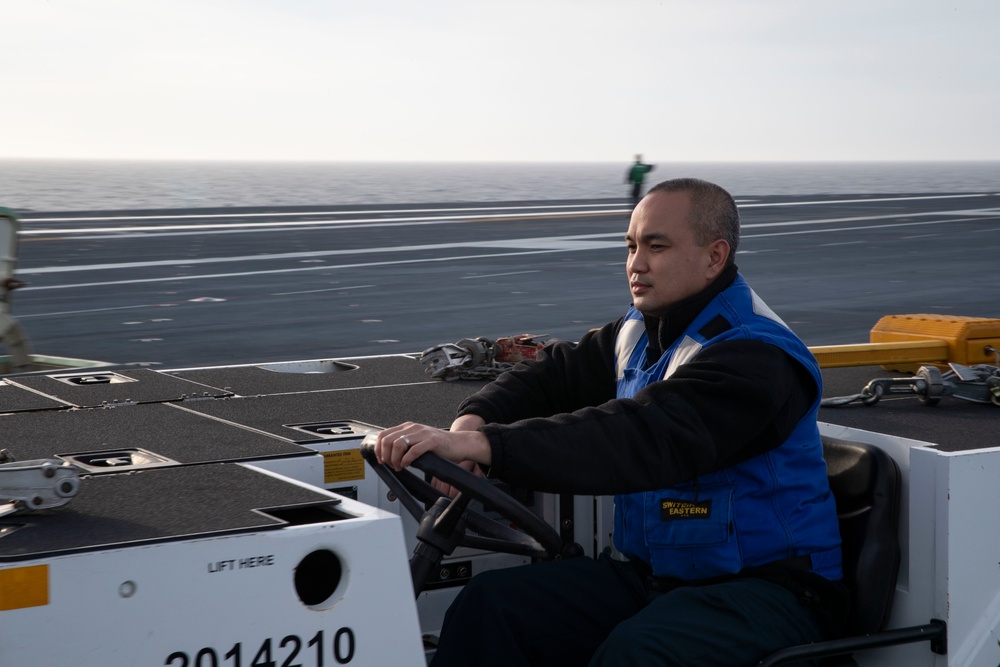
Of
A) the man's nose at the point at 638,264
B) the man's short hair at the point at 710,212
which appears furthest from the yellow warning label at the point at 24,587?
the man's short hair at the point at 710,212

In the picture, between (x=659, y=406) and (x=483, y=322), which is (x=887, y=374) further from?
(x=483, y=322)

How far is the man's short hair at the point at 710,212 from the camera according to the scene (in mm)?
2727

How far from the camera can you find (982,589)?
8.97 feet

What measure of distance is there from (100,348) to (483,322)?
411 cm

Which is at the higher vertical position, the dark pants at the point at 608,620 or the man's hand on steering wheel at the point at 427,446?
the man's hand on steering wheel at the point at 427,446

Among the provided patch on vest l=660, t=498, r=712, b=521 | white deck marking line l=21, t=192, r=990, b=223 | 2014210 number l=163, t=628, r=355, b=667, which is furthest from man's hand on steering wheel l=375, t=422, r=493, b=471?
white deck marking line l=21, t=192, r=990, b=223

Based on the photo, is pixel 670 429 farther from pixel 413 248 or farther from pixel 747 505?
pixel 413 248

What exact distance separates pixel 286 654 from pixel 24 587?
448 mm

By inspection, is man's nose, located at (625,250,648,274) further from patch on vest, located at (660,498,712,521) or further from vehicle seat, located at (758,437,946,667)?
vehicle seat, located at (758,437,946,667)

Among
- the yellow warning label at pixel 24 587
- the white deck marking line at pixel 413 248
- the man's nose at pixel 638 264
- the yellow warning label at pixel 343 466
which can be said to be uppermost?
the man's nose at pixel 638 264

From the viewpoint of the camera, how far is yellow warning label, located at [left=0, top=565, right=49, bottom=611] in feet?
6.02

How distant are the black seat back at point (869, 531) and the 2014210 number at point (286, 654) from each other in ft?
3.91

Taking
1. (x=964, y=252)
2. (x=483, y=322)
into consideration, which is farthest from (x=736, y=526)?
(x=964, y=252)

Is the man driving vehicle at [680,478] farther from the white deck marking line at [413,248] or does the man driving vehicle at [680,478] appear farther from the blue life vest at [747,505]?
the white deck marking line at [413,248]
